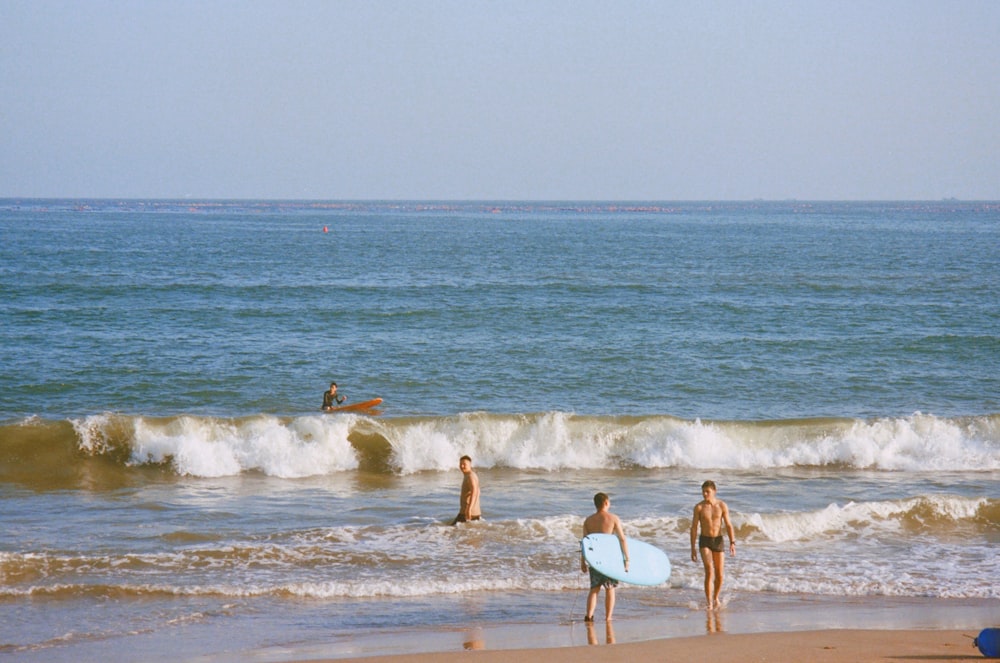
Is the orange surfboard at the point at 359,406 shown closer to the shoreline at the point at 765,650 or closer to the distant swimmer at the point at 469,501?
Answer: the distant swimmer at the point at 469,501

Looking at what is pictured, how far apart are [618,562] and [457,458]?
8.97m

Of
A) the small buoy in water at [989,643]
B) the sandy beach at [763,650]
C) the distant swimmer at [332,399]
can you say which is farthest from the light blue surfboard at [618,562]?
the distant swimmer at [332,399]

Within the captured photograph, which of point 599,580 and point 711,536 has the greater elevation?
point 711,536

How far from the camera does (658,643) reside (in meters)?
9.56

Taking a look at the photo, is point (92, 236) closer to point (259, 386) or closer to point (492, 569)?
point (259, 386)

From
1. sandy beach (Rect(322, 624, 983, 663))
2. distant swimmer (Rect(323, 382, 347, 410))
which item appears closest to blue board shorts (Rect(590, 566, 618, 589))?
sandy beach (Rect(322, 624, 983, 663))

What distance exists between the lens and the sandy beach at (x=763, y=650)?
29.5 feet

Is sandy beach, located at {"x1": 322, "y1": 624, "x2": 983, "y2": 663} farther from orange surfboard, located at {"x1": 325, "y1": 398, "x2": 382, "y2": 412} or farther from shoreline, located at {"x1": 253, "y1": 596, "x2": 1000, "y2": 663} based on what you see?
orange surfboard, located at {"x1": 325, "y1": 398, "x2": 382, "y2": 412}

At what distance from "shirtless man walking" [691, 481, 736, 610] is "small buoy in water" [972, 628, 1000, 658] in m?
2.88

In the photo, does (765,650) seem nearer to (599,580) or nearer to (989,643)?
(599,580)

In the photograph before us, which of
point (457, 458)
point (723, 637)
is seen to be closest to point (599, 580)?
point (723, 637)

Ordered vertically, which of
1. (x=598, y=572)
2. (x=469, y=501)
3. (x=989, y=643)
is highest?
(x=598, y=572)

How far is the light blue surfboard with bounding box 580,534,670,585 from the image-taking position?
10195 millimetres

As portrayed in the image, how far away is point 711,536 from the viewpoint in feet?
36.6
